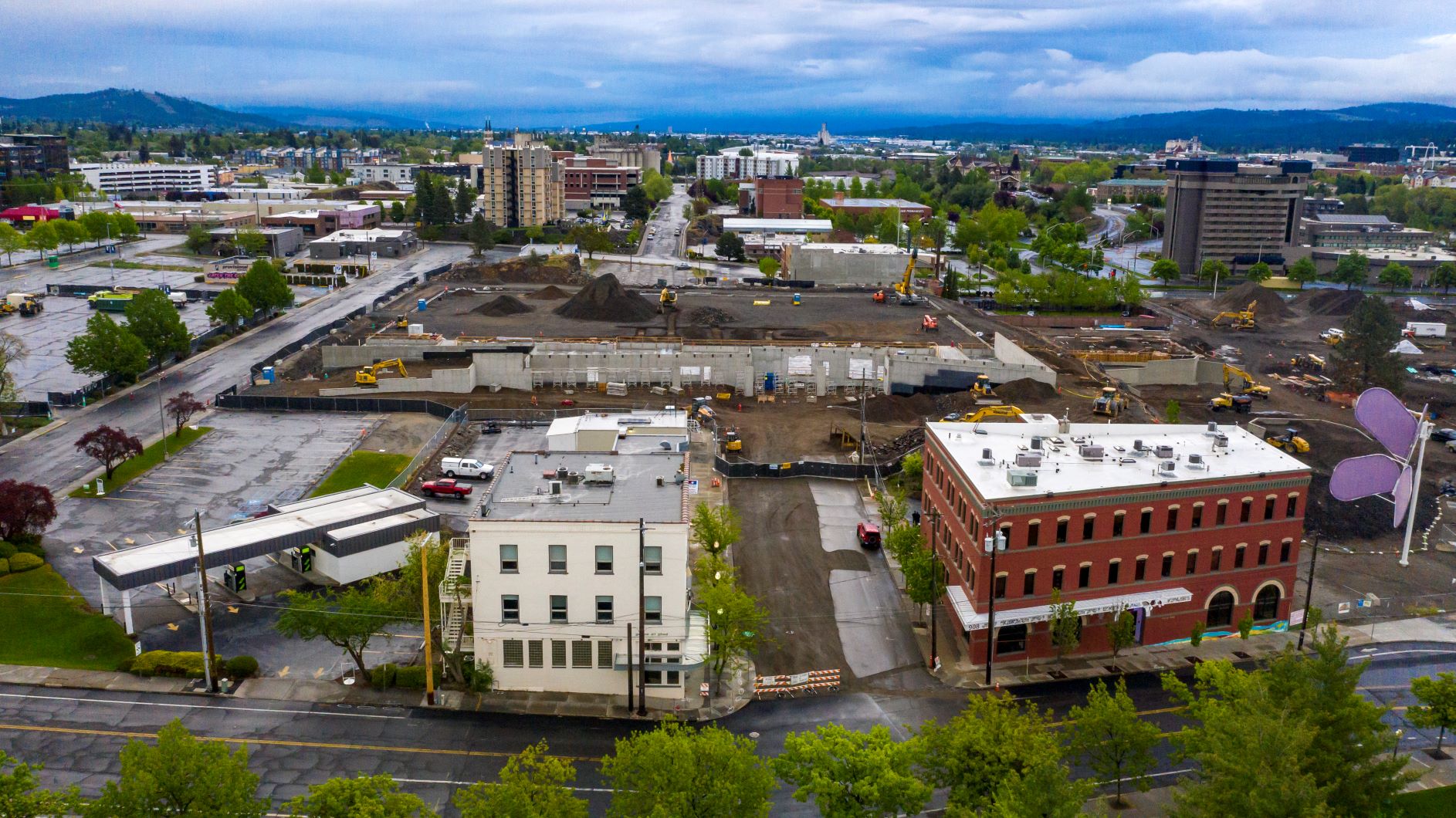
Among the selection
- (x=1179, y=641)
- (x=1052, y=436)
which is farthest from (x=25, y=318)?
(x=1179, y=641)

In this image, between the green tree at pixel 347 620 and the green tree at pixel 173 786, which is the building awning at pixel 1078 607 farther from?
the green tree at pixel 173 786

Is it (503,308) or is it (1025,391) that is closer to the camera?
(1025,391)

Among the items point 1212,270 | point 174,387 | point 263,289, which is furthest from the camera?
point 1212,270

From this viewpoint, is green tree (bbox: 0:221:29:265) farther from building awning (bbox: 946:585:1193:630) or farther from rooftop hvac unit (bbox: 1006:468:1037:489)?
rooftop hvac unit (bbox: 1006:468:1037:489)

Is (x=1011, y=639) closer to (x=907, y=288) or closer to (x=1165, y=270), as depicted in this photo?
(x=907, y=288)

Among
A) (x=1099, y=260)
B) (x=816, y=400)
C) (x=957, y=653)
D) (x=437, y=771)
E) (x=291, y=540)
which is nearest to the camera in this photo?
(x=437, y=771)

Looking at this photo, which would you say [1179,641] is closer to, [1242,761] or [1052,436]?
[1052,436]

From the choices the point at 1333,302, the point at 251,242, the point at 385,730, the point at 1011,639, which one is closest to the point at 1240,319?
the point at 1333,302
